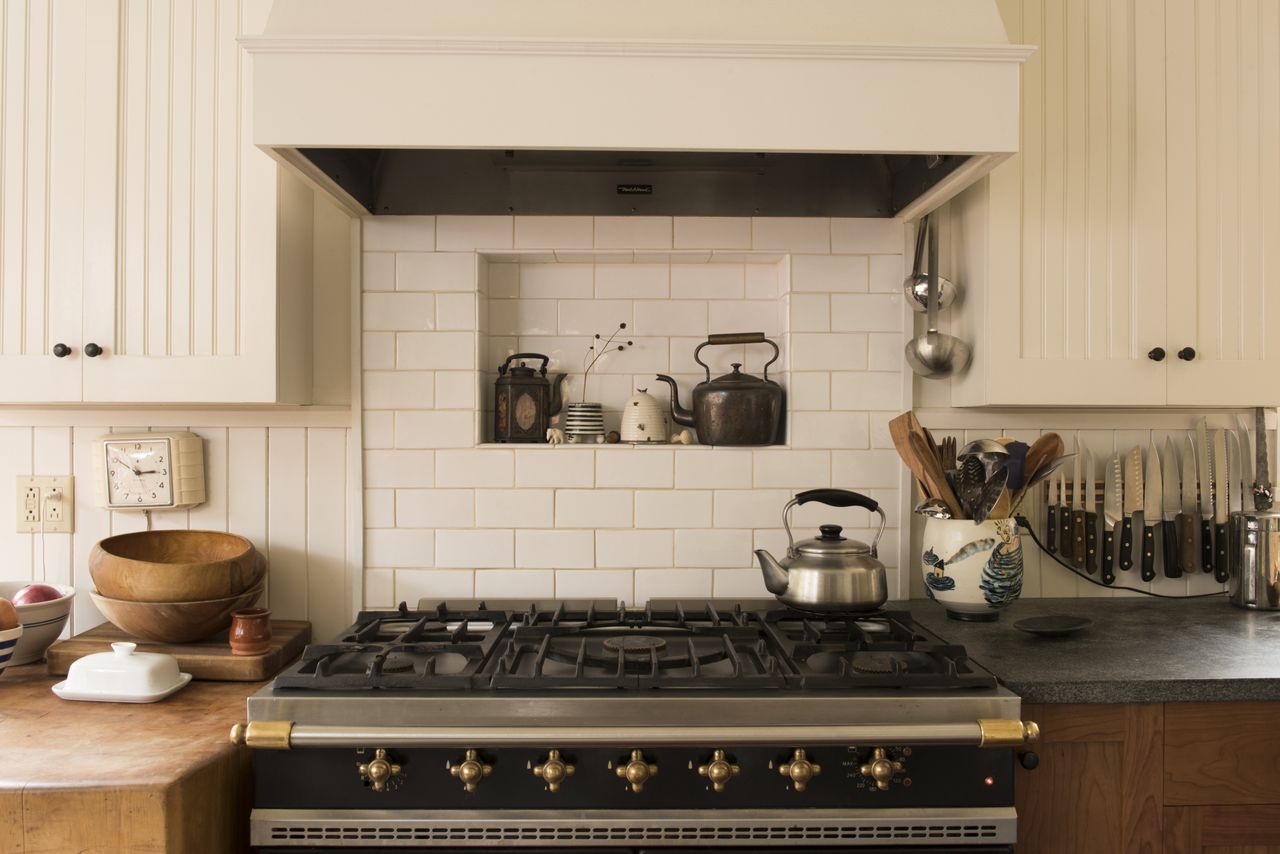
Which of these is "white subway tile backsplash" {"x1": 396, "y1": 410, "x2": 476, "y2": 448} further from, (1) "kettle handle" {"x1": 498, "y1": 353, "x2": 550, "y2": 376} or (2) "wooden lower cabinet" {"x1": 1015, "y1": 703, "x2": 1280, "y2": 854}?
(2) "wooden lower cabinet" {"x1": 1015, "y1": 703, "x2": 1280, "y2": 854}

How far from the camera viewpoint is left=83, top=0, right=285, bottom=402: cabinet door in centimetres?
163

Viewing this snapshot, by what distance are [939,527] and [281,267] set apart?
4.82 ft

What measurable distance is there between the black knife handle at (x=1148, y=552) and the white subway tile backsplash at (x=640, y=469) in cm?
113

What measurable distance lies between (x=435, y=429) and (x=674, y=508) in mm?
584

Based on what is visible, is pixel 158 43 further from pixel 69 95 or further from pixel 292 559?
pixel 292 559

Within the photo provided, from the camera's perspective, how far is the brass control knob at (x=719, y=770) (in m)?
1.21

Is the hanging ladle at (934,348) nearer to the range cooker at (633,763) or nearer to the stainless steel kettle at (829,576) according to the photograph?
the stainless steel kettle at (829,576)

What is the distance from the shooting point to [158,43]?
5.35 feet

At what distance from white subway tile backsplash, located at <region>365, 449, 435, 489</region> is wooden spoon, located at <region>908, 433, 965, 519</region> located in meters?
1.08

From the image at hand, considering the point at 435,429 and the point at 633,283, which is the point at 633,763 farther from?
the point at 633,283

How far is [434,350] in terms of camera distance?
1.91m

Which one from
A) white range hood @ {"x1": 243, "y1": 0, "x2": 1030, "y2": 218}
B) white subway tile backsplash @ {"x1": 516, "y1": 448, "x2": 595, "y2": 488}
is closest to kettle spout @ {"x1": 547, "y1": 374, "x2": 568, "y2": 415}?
white subway tile backsplash @ {"x1": 516, "y1": 448, "x2": 595, "y2": 488}

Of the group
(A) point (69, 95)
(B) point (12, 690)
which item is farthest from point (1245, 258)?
(B) point (12, 690)

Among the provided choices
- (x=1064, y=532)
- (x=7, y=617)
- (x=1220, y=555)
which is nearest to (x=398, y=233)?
(x=7, y=617)
